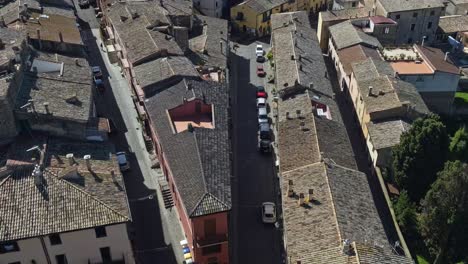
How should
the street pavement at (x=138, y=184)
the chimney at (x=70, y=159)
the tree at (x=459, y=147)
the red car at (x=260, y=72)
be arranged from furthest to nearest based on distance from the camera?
1. the red car at (x=260, y=72)
2. the tree at (x=459, y=147)
3. the street pavement at (x=138, y=184)
4. the chimney at (x=70, y=159)

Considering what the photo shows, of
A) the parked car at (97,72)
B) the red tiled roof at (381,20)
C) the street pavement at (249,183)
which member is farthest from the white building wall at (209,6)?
the red tiled roof at (381,20)

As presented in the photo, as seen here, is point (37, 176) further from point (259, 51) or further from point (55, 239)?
point (259, 51)

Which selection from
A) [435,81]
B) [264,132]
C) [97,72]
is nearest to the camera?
[264,132]

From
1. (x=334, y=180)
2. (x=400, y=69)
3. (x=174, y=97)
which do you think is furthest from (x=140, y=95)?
(x=400, y=69)

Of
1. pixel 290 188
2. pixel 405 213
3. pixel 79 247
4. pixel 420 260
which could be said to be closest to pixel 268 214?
pixel 290 188

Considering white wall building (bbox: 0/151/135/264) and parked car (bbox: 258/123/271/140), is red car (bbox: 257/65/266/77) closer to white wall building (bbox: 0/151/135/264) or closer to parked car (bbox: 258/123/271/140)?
parked car (bbox: 258/123/271/140)

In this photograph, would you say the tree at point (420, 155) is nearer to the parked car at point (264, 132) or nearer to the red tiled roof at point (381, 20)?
the parked car at point (264, 132)

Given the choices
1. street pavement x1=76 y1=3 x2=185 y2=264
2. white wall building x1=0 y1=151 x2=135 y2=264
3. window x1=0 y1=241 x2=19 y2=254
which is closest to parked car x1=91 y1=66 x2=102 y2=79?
street pavement x1=76 y1=3 x2=185 y2=264

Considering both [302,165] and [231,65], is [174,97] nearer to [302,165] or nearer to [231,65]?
[302,165]
